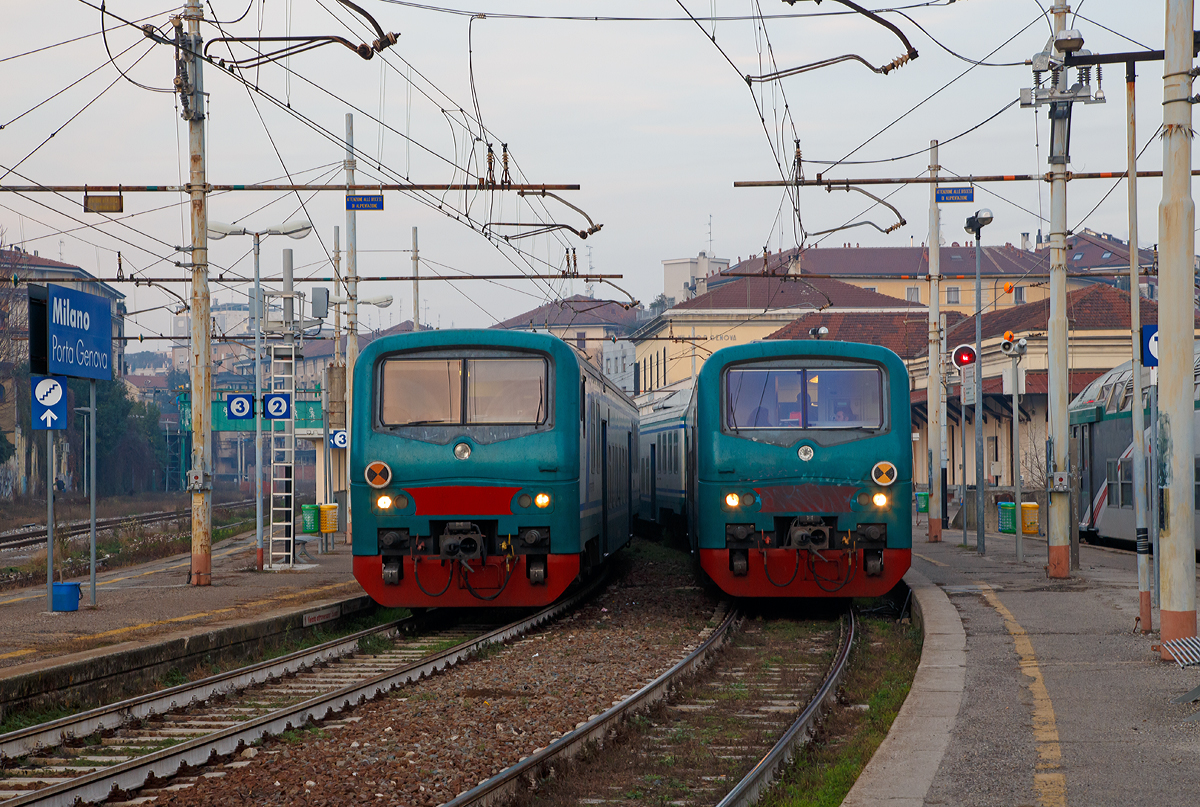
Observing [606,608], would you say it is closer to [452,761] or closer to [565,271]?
[452,761]

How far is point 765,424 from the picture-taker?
14328 mm

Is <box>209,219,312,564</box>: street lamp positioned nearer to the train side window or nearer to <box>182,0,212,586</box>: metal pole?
<box>182,0,212,586</box>: metal pole

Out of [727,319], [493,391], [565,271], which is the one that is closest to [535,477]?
[493,391]

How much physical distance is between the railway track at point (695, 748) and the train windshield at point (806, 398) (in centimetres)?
339

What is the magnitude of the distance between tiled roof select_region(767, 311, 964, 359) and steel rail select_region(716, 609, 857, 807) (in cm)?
5588

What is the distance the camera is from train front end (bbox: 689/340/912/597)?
1391 cm

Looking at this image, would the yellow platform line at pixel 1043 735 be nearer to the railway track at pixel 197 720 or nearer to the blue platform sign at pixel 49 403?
the railway track at pixel 197 720

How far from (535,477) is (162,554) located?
58.3 feet

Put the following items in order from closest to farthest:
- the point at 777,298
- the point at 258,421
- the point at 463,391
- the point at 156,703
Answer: the point at 156,703, the point at 463,391, the point at 258,421, the point at 777,298

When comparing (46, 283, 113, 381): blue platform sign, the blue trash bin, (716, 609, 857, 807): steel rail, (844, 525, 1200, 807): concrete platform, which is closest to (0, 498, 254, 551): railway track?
(46, 283, 113, 381): blue platform sign

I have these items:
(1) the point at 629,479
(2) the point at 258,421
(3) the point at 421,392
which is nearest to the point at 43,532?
(2) the point at 258,421

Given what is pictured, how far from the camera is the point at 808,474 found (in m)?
14.0

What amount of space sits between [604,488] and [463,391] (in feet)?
13.0

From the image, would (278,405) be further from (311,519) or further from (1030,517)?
(1030,517)
